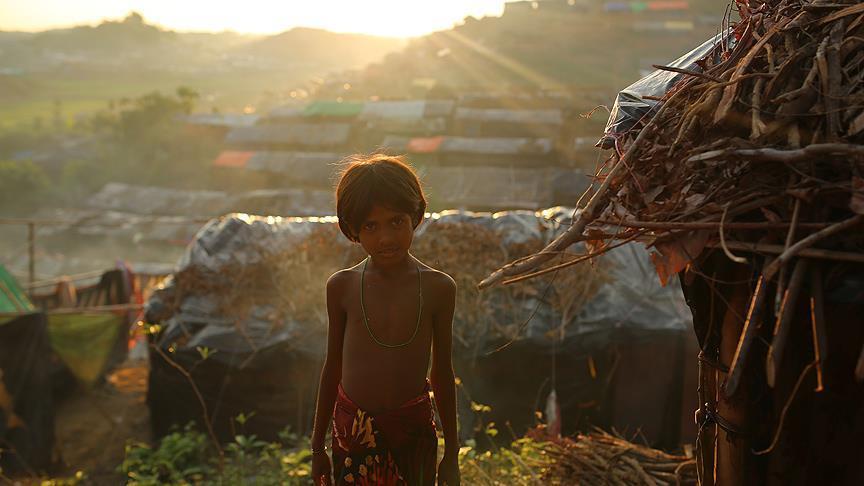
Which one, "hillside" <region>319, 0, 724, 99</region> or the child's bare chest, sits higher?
"hillside" <region>319, 0, 724, 99</region>

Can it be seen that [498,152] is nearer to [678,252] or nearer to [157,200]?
[157,200]

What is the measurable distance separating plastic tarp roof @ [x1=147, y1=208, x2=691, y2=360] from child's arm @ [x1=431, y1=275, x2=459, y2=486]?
3.97 m

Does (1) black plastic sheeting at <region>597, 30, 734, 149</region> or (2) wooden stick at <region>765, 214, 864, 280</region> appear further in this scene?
(1) black plastic sheeting at <region>597, 30, 734, 149</region>

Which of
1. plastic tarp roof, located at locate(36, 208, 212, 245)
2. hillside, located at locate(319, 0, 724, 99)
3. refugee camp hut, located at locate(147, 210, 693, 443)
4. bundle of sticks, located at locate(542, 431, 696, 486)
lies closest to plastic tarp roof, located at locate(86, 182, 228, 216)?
plastic tarp roof, located at locate(36, 208, 212, 245)

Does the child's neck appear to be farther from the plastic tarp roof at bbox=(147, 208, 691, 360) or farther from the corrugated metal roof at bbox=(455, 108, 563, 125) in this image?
the corrugated metal roof at bbox=(455, 108, 563, 125)

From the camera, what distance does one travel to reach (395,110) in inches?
1075

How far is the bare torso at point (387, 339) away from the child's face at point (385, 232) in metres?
0.13

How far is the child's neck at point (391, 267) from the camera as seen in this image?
2350 mm

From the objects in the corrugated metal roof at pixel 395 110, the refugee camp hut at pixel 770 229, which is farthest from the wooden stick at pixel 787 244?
the corrugated metal roof at pixel 395 110

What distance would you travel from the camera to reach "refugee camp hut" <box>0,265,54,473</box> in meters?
7.05

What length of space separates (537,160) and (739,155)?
22.5 meters

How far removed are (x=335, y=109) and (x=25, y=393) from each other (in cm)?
2264

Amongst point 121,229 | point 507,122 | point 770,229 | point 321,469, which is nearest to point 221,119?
point 121,229

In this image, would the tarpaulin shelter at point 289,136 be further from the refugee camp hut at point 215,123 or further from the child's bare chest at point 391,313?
the child's bare chest at point 391,313
